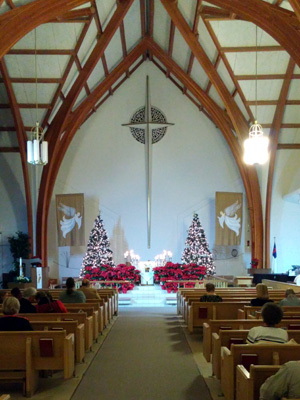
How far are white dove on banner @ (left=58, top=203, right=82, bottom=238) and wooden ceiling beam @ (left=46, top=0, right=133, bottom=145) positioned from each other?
2900 millimetres

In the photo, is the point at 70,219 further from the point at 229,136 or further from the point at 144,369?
the point at 144,369

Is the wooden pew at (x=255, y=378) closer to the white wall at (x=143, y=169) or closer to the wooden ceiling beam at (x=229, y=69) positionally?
the wooden ceiling beam at (x=229, y=69)

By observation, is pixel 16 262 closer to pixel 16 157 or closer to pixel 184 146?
pixel 16 157

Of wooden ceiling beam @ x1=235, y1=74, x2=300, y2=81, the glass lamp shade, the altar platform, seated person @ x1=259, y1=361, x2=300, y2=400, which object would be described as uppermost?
wooden ceiling beam @ x1=235, y1=74, x2=300, y2=81

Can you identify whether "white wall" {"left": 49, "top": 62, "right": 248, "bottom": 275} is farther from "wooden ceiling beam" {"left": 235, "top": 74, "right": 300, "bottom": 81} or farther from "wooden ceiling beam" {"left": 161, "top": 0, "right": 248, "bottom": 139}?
"wooden ceiling beam" {"left": 235, "top": 74, "right": 300, "bottom": 81}

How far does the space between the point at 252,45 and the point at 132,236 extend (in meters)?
9.66

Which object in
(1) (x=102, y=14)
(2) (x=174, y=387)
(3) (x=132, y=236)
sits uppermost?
(1) (x=102, y=14)

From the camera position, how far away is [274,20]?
41.4ft

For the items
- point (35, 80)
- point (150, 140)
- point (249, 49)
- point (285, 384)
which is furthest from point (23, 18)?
point (150, 140)

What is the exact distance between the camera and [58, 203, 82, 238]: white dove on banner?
72.1 feet

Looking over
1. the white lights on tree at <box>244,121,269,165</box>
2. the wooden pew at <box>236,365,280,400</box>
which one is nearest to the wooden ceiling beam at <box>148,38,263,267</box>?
the white lights on tree at <box>244,121,269,165</box>

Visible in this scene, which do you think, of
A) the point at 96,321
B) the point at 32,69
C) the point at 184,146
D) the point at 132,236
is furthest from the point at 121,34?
the point at 96,321

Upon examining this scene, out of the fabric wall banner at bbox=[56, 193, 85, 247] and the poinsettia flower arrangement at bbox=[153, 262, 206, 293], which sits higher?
the fabric wall banner at bbox=[56, 193, 85, 247]

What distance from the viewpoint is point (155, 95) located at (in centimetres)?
2359
